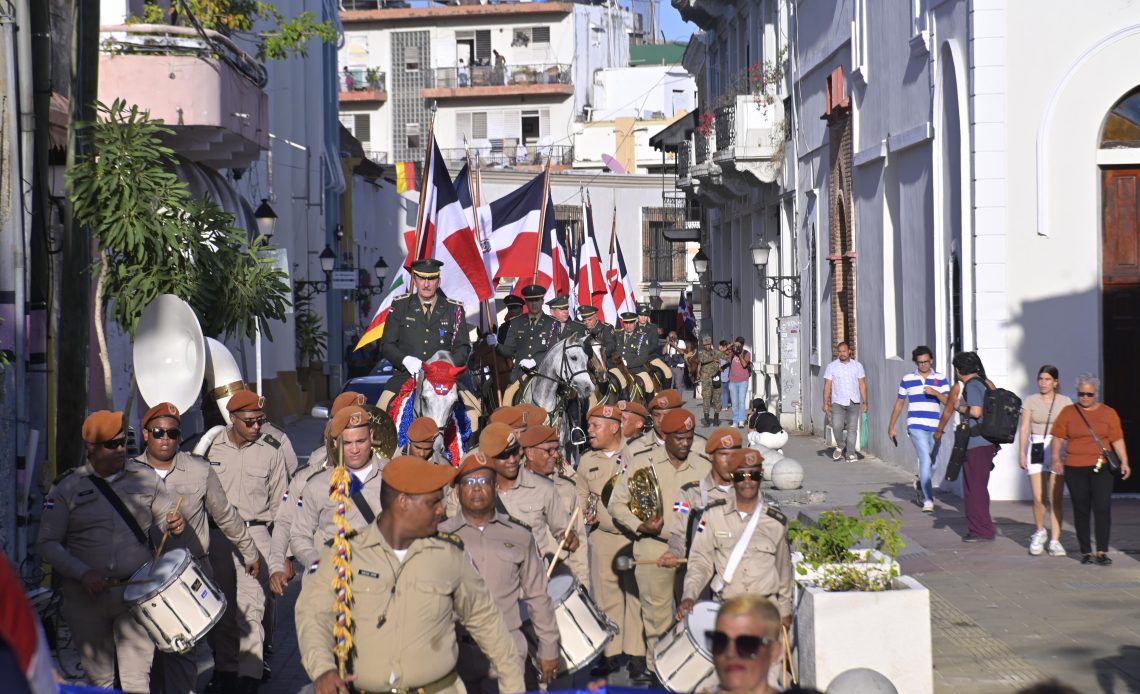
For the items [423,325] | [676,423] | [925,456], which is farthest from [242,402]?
[925,456]

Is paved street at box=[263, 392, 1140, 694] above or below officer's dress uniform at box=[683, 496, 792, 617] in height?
below

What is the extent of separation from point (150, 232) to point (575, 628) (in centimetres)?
599

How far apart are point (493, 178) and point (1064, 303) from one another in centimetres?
4048

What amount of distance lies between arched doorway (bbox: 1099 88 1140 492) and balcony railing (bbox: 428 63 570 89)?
48.9 metres

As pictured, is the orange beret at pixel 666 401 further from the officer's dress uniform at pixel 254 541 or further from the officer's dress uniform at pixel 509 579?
the officer's dress uniform at pixel 509 579

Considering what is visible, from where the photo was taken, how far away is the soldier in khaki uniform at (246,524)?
9.44m

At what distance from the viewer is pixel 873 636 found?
28.8 feet

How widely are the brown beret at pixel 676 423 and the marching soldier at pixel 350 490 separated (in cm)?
182

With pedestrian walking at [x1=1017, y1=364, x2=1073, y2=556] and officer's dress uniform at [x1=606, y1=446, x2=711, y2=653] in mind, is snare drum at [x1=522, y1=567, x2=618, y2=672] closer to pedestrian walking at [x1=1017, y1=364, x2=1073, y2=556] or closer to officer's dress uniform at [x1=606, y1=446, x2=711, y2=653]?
officer's dress uniform at [x1=606, y1=446, x2=711, y2=653]

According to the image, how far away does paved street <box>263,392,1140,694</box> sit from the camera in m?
9.55

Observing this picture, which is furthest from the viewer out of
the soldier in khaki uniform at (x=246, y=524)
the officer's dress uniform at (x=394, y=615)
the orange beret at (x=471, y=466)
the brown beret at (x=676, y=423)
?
the brown beret at (x=676, y=423)

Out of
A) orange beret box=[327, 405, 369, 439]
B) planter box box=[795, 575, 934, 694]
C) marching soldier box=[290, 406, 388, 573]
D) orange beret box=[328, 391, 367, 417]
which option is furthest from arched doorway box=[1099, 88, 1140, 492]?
orange beret box=[327, 405, 369, 439]

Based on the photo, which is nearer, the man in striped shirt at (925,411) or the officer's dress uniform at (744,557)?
the officer's dress uniform at (744,557)

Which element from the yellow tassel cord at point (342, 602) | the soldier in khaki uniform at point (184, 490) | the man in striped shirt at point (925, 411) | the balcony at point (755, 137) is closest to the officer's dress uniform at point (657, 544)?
the soldier in khaki uniform at point (184, 490)
